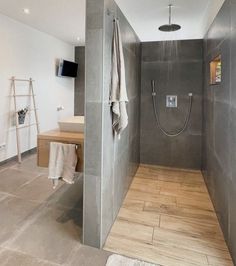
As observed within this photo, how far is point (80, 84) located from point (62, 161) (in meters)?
4.70

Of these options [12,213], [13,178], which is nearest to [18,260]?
[12,213]

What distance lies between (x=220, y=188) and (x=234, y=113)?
894 millimetres

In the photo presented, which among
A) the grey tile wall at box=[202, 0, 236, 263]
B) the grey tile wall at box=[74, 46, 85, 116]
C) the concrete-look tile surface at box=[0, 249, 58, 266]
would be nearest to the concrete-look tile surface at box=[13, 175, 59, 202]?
the concrete-look tile surface at box=[0, 249, 58, 266]

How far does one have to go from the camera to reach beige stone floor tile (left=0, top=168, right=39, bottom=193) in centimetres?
313

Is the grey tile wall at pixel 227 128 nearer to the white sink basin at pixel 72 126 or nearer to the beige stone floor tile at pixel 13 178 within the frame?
the white sink basin at pixel 72 126

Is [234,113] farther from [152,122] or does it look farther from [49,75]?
[49,75]

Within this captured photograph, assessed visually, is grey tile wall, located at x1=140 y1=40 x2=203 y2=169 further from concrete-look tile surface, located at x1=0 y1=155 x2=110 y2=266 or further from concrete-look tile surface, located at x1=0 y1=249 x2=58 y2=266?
concrete-look tile surface, located at x1=0 y1=249 x2=58 y2=266

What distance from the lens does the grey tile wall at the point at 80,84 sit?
249 inches

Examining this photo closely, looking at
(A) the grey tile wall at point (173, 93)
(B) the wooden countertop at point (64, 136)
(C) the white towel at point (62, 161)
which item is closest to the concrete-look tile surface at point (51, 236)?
(C) the white towel at point (62, 161)

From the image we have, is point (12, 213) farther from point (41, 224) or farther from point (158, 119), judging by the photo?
point (158, 119)

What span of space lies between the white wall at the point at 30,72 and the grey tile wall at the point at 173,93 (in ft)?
7.61

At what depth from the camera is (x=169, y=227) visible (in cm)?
227

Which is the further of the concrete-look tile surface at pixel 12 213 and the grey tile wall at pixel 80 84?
the grey tile wall at pixel 80 84

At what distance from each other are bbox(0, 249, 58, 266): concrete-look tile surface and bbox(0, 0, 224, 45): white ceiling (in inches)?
125
